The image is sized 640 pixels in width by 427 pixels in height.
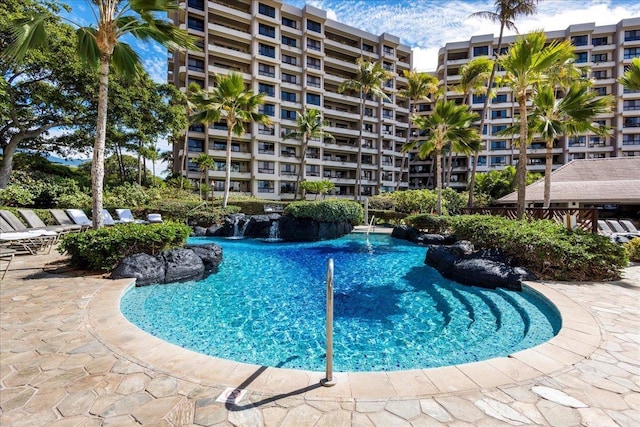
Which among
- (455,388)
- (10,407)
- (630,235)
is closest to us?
(10,407)

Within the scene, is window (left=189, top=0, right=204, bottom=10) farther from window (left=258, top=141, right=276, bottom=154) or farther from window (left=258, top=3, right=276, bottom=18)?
window (left=258, top=141, right=276, bottom=154)

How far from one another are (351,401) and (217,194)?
3393cm

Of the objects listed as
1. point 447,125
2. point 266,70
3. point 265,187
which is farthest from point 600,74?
point 265,187

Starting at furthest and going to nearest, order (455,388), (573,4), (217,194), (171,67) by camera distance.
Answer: (171,67), (217,194), (573,4), (455,388)

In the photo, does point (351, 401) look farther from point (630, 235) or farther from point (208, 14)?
point (208, 14)

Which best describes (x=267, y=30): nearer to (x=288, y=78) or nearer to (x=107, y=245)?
(x=288, y=78)

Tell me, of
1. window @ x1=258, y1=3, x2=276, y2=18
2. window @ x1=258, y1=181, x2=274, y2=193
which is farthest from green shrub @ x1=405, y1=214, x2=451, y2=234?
window @ x1=258, y1=3, x2=276, y2=18

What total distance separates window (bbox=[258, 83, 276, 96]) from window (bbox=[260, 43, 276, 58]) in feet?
12.1

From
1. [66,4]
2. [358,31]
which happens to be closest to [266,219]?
Result: [66,4]

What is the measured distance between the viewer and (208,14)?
113 feet

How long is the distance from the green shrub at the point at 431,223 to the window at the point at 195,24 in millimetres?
34234

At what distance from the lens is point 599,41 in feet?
146

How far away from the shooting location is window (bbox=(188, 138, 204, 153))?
34.3m

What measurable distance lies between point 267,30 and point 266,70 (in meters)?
5.21
